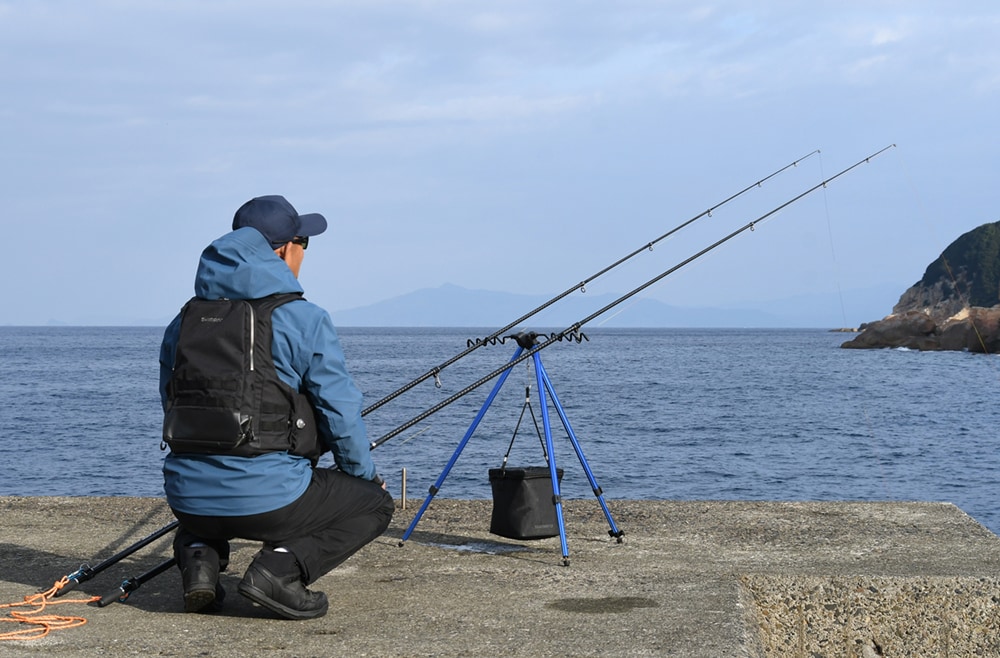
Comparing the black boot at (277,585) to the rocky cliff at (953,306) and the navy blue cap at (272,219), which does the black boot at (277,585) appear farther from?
the rocky cliff at (953,306)

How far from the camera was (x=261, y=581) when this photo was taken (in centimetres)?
429

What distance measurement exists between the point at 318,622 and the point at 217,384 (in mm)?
1189

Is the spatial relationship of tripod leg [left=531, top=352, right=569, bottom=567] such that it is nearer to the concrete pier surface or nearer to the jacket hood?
the concrete pier surface

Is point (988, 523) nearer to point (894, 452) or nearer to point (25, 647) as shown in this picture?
point (894, 452)

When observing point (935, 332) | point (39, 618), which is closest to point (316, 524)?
point (39, 618)

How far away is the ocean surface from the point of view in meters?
21.9

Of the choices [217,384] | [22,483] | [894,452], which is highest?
[217,384]

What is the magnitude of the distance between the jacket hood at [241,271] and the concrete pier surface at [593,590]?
55.0 inches

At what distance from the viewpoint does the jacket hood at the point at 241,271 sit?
165 inches

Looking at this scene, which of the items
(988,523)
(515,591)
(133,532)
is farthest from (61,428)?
(515,591)

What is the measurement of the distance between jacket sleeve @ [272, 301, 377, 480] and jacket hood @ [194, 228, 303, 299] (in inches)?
4.9

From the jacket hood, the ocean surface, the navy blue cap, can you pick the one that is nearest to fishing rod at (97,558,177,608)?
the jacket hood

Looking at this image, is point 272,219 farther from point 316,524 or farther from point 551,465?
point 551,465

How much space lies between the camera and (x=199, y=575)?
440 centimetres
